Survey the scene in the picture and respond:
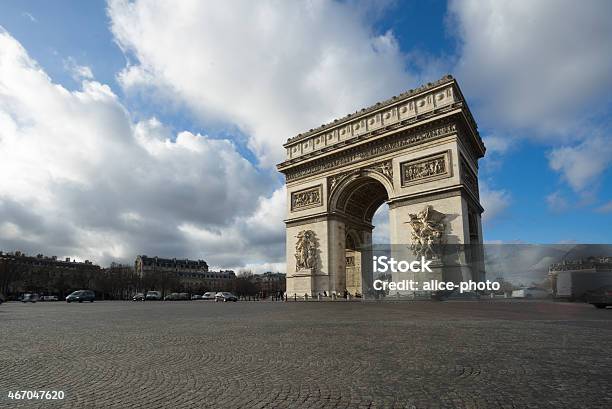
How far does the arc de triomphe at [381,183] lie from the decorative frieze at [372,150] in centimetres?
7

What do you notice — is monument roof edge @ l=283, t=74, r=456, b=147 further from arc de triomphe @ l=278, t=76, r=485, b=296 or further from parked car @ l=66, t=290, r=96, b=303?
parked car @ l=66, t=290, r=96, b=303

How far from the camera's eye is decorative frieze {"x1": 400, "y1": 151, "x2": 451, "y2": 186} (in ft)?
84.4

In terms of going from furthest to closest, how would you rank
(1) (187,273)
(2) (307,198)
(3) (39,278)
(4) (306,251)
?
(1) (187,273) < (3) (39,278) < (2) (307,198) < (4) (306,251)

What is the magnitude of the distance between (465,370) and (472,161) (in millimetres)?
28561

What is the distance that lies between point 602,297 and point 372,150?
17.2 metres

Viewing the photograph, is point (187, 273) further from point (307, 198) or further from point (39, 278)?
point (307, 198)

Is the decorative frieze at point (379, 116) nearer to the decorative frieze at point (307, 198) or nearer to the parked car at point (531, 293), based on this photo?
the decorative frieze at point (307, 198)

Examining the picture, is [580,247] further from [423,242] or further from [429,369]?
[429,369]

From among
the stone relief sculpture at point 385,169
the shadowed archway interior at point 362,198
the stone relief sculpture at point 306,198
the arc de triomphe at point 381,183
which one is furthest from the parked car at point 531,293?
the stone relief sculpture at point 306,198

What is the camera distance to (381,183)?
1198 inches

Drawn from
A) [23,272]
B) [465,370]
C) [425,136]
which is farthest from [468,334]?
[23,272]

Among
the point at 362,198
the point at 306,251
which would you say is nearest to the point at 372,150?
the point at 362,198

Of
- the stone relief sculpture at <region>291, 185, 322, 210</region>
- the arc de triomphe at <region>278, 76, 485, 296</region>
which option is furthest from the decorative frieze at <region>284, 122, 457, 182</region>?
the stone relief sculpture at <region>291, 185, 322, 210</region>

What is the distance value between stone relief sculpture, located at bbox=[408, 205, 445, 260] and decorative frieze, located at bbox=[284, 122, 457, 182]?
202 inches
